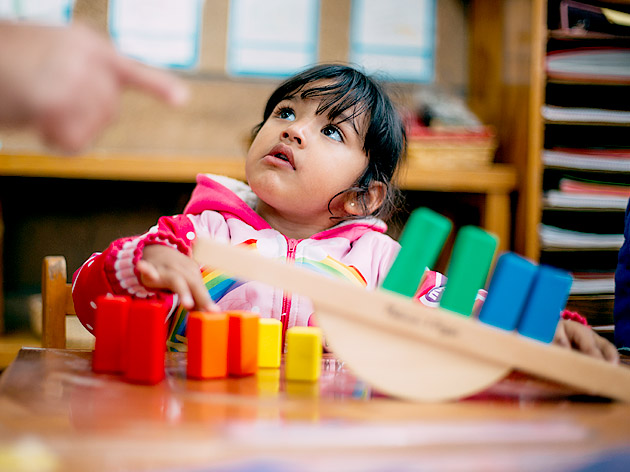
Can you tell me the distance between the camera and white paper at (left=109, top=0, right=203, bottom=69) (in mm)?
1947

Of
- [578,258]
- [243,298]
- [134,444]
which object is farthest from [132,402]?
[578,258]

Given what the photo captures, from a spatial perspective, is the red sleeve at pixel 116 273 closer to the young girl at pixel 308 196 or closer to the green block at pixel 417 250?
the young girl at pixel 308 196

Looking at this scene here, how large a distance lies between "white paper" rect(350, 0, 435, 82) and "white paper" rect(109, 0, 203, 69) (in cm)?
53

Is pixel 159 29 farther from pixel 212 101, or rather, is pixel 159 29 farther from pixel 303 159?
pixel 303 159

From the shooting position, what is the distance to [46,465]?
307mm

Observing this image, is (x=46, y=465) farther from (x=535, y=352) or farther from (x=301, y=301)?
(x=301, y=301)

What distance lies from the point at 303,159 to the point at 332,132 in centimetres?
8

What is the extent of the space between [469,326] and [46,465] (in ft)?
0.97

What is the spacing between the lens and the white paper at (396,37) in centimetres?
206

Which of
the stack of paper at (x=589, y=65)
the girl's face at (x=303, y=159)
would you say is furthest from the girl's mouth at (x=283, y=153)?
the stack of paper at (x=589, y=65)

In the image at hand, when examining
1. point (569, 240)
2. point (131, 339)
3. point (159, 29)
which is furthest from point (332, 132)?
point (159, 29)

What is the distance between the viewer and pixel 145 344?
49cm

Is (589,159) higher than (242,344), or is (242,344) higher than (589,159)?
(589,159)

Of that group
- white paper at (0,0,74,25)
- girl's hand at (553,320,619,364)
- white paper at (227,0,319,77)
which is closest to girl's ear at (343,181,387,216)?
girl's hand at (553,320,619,364)
